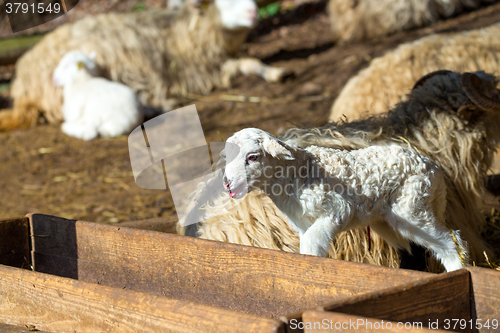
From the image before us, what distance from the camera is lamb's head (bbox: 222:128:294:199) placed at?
185cm

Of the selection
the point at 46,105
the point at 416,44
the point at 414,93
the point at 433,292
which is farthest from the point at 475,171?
the point at 46,105

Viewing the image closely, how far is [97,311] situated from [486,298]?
1472mm

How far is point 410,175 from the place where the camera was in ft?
6.83

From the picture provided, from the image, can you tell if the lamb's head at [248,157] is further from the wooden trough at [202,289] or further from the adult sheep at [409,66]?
the adult sheep at [409,66]

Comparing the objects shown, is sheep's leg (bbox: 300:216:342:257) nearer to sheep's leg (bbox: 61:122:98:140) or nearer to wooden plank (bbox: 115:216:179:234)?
wooden plank (bbox: 115:216:179:234)

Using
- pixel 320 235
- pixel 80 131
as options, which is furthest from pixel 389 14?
pixel 320 235

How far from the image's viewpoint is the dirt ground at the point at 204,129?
4617mm

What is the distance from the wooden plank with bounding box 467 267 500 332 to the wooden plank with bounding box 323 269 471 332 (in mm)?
25

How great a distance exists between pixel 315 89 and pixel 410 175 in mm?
4956

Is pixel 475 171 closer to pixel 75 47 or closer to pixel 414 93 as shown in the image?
pixel 414 93

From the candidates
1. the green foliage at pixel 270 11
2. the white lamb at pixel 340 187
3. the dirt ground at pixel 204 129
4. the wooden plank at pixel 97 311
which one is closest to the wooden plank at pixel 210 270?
the white lamb at pixel 340 187

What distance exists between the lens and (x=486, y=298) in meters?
1.82

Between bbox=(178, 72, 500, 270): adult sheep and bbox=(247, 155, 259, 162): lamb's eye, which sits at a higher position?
bbox=(247, 155, 259, 162): lamb's eye

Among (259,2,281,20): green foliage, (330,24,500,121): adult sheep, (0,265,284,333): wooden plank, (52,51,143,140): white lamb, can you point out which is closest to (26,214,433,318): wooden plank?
(0,265,284,333): wooden plank
